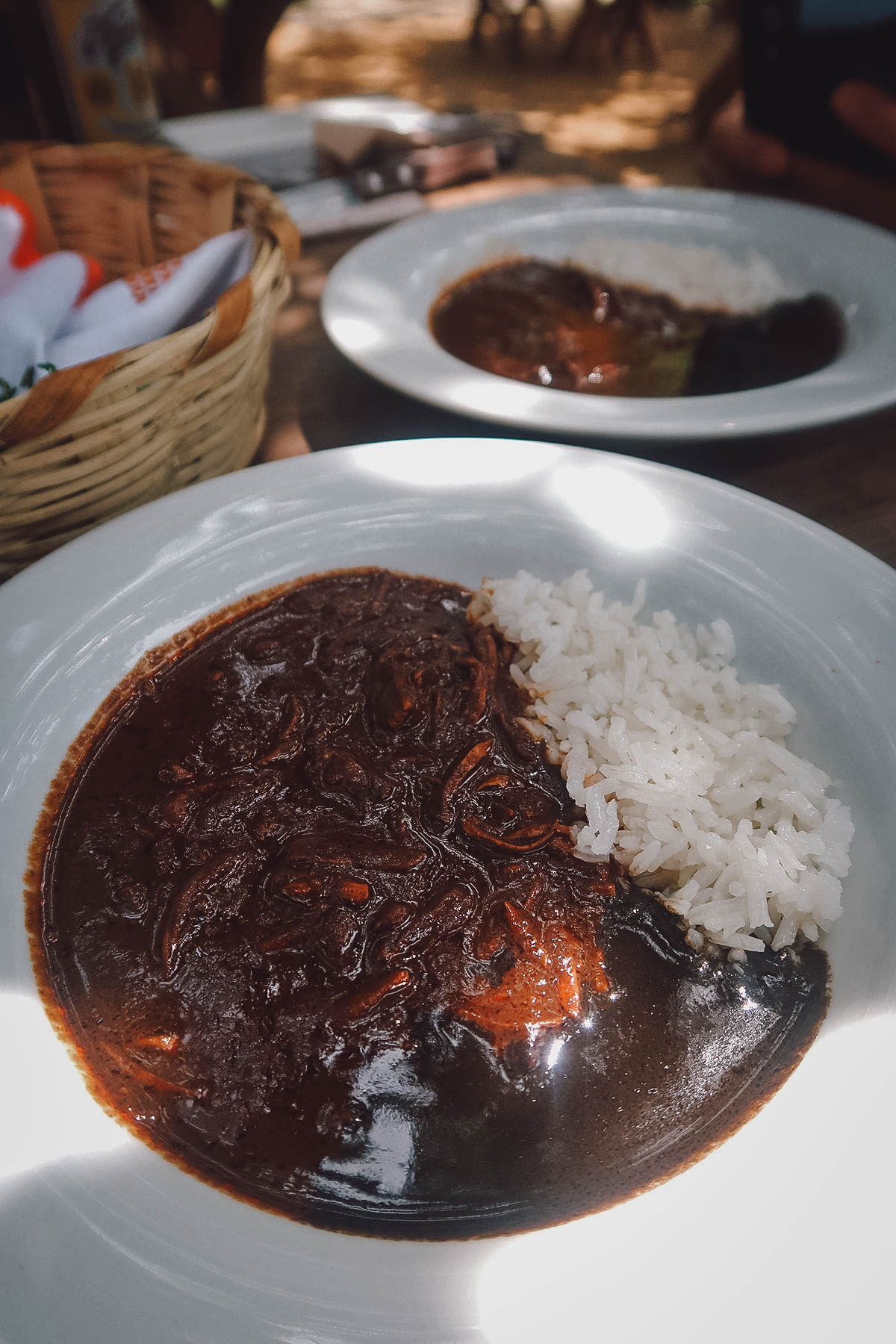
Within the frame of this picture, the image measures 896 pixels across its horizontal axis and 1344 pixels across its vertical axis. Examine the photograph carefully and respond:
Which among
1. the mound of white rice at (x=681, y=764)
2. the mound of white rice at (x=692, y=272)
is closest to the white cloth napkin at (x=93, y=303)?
the mound of white rice at (x=681, y=764)

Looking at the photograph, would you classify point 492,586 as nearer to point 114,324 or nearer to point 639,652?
point 639,652

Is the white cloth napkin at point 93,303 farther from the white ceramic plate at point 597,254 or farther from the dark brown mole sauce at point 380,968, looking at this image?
the dark brown mole sauce at point 380,968

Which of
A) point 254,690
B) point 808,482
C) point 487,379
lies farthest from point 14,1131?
point 808,482

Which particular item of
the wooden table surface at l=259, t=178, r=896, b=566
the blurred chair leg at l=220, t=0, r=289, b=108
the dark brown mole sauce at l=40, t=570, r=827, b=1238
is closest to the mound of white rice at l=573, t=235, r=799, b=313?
the wooden table surface at l=259, t=178, r=896, b=566

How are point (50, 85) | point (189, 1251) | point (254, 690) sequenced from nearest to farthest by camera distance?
point (189, 1251) < point (254, 690) < point (50, 85)

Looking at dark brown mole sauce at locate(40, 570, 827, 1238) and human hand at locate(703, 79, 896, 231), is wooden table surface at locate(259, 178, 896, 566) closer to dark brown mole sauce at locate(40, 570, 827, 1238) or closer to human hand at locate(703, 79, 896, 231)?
dark brown mole sauce at locate(40, 570, 827, 1238)

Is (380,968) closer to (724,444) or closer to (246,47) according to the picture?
(724,444)
